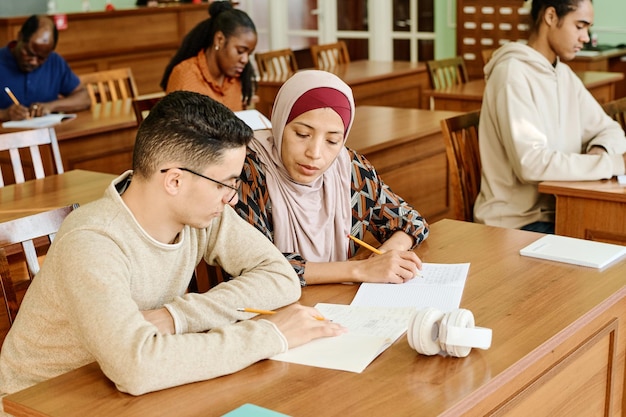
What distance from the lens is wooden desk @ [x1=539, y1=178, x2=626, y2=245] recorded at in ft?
8.22

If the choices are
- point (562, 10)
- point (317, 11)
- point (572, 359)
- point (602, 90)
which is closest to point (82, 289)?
point (572, 359)

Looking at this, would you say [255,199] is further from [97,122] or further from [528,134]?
[97,122]

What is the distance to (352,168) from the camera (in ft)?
7.01

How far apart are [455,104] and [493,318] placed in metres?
3.28

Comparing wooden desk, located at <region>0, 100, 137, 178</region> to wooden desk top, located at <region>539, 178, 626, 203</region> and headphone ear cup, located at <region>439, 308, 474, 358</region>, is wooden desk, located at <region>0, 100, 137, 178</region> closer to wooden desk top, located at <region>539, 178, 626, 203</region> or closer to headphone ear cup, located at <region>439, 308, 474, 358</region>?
wooden desk top, located at <region>539, 178, 626, 203</region>

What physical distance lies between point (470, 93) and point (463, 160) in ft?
6.13

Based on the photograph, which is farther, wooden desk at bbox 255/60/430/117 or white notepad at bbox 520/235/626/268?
wooden desk at bbox 255/60/430/117

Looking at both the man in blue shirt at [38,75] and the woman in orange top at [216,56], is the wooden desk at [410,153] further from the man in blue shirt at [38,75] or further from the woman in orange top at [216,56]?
the man in blue shirt at [38,75]

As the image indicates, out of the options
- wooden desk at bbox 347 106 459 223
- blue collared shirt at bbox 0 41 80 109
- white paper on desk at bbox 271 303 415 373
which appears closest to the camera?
white paper on desk at bbox 271 303 415 373

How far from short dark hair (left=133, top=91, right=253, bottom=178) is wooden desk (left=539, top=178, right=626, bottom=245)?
1.39 m

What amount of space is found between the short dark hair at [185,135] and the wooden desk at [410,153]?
6.11ft

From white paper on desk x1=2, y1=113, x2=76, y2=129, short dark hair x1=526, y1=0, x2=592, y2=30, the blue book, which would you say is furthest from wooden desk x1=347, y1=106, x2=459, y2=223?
the blue book

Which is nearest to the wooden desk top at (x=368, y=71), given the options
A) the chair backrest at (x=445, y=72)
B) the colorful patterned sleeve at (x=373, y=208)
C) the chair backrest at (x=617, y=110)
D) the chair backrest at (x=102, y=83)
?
the chair backrest at (x=445, y=72)

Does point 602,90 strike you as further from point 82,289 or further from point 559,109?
point 82,289
